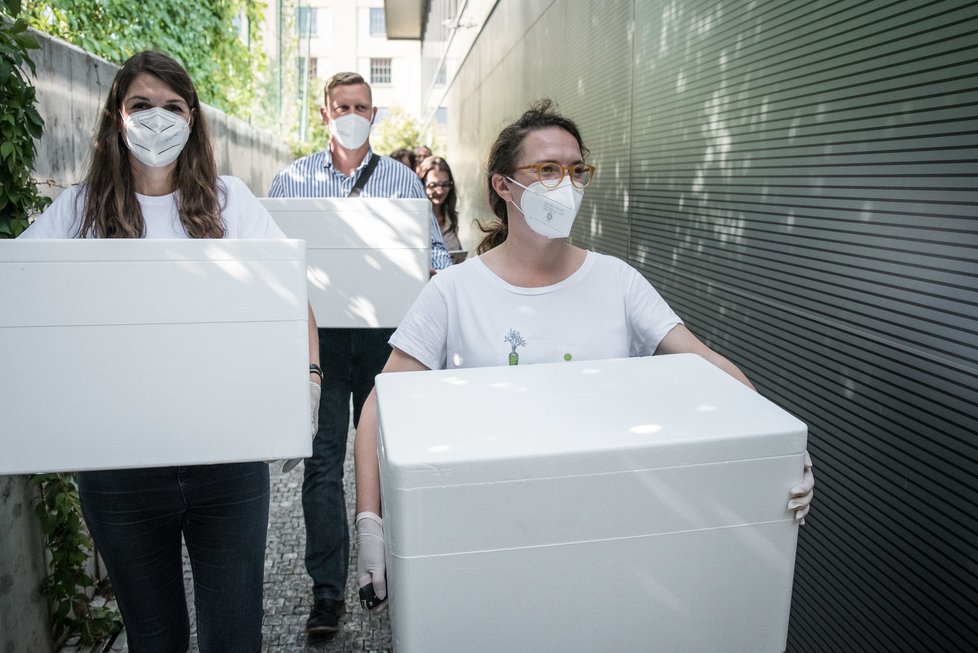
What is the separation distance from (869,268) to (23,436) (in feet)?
6.78

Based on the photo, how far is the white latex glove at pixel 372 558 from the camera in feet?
5.49

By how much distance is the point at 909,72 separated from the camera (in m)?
2.13

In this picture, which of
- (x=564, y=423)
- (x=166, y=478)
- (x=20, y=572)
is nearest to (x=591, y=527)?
(x=564, y=423)

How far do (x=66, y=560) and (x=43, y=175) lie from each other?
139 cm

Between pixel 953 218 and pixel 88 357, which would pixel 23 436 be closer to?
pixel 88 357

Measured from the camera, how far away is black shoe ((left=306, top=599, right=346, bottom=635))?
3.37m

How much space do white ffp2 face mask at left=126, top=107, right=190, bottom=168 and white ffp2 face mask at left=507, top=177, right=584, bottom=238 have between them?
92cm

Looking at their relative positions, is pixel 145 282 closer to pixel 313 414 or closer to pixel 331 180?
pixel 313 414

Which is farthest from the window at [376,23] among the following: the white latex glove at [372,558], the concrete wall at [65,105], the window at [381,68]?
the white latex glove at [372,558]

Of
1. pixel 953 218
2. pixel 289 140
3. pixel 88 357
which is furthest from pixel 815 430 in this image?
pixel 289 140

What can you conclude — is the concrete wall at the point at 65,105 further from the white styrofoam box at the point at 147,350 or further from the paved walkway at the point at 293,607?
the paved walkway at the point at 293,607

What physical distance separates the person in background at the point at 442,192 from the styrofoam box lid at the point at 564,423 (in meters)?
4.06

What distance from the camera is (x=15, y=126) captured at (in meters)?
2.62

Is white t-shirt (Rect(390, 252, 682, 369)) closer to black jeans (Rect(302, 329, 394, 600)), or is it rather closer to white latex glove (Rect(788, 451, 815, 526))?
white latex glove (Rect(788, 451, 815, 526))
